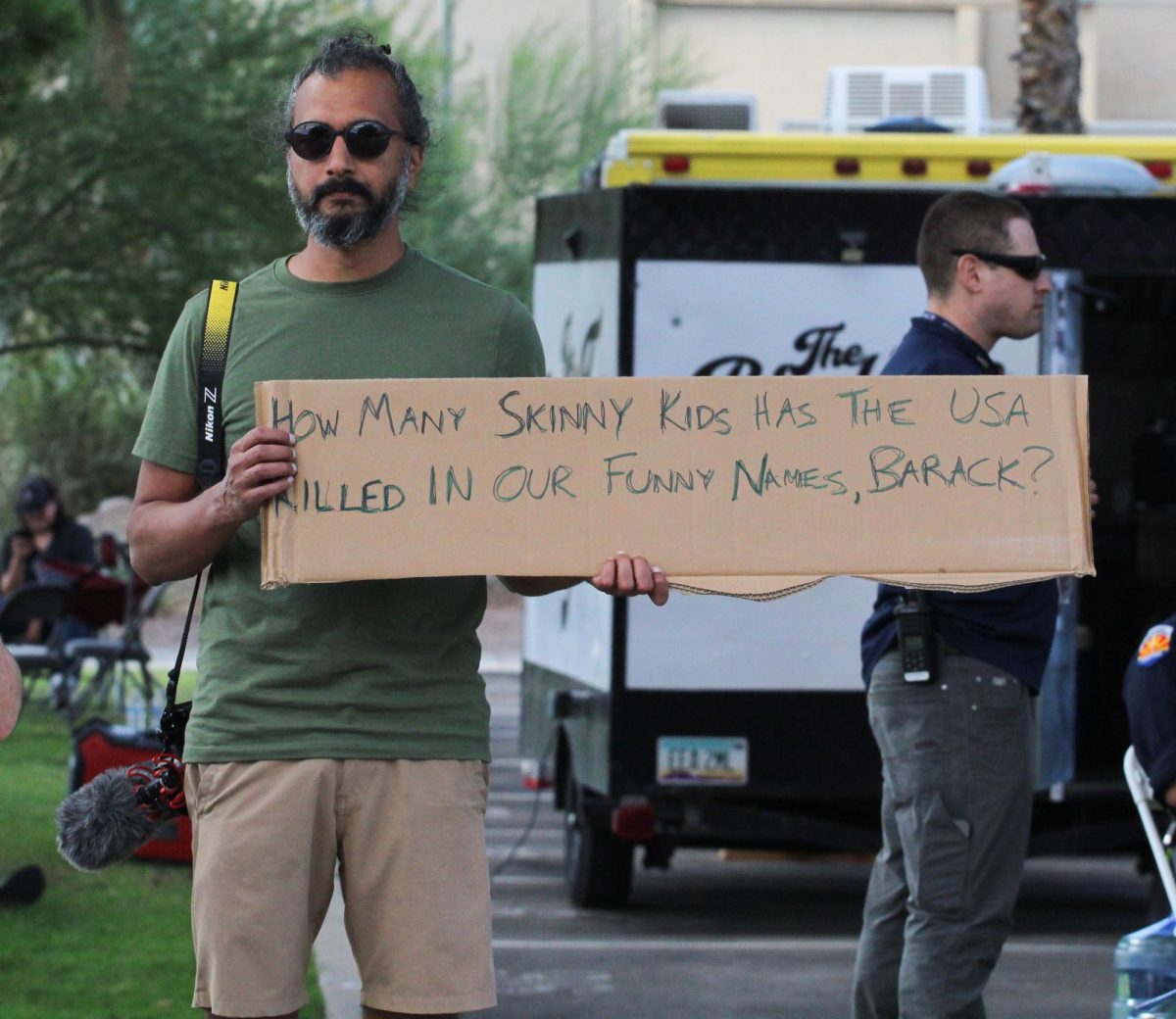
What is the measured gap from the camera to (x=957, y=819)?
4641 mm

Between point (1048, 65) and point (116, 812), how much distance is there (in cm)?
1018

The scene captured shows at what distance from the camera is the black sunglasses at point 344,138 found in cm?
340

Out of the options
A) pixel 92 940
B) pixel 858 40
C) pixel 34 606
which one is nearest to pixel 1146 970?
pixel 92 940

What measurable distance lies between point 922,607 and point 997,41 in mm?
30598

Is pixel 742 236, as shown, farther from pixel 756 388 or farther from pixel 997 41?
pixel 997 41

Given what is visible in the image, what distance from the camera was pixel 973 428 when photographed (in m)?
3.62

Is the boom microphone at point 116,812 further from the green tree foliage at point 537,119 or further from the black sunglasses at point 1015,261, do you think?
the green tree foliage at point 537,119

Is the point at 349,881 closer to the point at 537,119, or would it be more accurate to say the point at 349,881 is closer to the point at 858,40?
the point at 537,119

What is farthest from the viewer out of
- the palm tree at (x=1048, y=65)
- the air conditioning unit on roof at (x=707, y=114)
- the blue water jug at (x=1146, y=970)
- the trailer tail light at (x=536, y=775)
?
the palm tree at (x=1048, y=65)

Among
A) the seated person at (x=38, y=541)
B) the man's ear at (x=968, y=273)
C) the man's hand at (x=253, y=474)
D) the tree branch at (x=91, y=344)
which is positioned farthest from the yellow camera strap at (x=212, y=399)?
the tree branch at (x=91, y=344)

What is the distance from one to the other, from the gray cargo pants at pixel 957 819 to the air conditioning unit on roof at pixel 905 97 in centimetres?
505

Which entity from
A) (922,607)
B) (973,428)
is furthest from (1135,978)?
(973,428)

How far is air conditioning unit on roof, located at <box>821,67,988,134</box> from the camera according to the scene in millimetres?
9531

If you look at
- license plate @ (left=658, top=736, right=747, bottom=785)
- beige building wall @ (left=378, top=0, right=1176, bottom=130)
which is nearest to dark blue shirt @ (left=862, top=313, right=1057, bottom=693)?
license plate @ (left=658, top=736, right=747, bottom=785)
